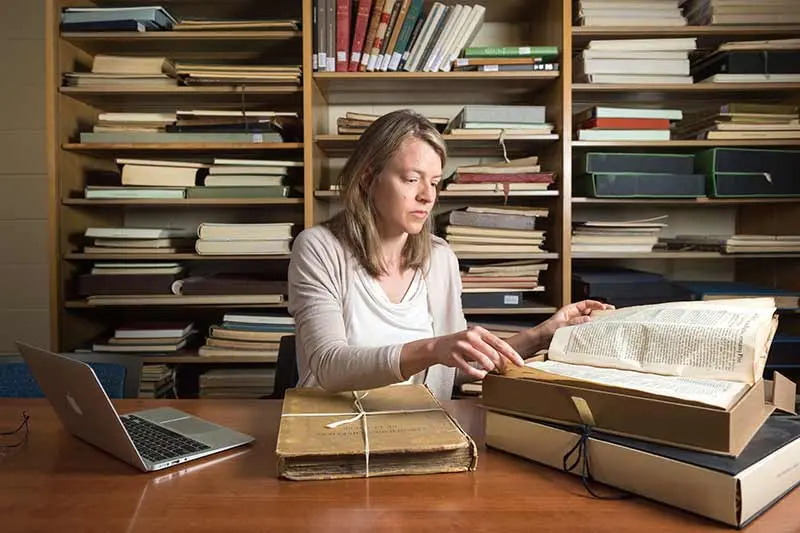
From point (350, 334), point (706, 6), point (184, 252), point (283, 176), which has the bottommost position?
point (350, 334)

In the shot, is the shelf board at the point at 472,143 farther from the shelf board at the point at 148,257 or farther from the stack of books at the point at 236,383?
the stack of books at the point at 236,383

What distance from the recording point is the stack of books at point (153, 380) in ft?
8.49

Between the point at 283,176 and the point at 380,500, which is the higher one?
the point at 283,176

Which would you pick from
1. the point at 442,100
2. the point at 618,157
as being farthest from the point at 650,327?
the point at 442,100

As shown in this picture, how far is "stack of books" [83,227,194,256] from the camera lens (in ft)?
8.61

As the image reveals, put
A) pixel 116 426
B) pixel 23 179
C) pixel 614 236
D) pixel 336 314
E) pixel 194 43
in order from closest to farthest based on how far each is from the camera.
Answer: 1. pixel 116 426
2. pixel 336 314
3. pixel 614 236
4. pixel 194 43
5. pixel 23 179

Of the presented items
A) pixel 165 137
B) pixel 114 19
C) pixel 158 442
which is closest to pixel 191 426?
pixel 158 442

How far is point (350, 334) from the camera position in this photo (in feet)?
5.46

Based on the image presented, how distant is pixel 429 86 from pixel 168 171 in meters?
1.01

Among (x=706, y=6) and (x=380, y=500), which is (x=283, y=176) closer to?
(x=706, y=6)

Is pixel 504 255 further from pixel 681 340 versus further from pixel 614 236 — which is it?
pixel 681 340

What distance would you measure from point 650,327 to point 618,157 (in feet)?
5.29

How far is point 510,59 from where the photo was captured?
253cm

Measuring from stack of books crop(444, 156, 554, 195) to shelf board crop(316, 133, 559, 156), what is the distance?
9 centimetres
